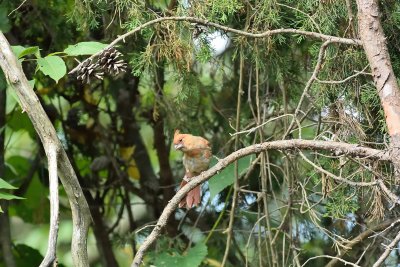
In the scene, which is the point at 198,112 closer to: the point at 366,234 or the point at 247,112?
the point at 247,112

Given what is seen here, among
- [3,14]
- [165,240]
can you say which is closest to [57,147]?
[3,14]

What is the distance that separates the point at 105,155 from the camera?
167 inches

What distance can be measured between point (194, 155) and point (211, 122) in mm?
712

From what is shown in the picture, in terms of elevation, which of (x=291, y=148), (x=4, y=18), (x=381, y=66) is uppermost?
(x=4, y=18)

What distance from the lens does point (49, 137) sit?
2.12 m

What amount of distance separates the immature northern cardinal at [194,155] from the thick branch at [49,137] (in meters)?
0.84

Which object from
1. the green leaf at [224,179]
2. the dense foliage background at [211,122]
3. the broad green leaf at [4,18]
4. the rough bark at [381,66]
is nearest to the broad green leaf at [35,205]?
the dense foliage background at [211,122]

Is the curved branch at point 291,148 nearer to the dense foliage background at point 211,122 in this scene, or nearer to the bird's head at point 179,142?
the dense foliage background at point 211,122

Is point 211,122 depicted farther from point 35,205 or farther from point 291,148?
point 291,148

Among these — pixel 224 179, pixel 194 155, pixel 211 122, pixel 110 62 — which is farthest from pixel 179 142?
pixel 110 62

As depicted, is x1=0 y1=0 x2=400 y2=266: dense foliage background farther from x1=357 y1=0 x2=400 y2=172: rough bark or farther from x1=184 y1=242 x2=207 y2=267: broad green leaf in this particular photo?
x1=357 y1=0 x2=400 y2=172: rough bark

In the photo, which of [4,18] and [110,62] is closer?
[110,62]

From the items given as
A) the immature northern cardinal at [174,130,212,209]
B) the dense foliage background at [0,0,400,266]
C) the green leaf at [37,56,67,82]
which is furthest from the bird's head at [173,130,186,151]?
the green leaf at [37,56,67,82]

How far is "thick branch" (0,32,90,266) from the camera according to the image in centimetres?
212
